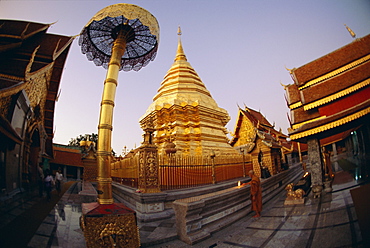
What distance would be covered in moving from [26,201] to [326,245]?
3.44 metres

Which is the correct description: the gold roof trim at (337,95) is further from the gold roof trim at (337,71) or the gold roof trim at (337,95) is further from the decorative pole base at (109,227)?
the decorative pole base at (109,227)

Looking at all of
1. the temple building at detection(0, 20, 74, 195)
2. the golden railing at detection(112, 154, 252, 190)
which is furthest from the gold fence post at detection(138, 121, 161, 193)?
the temple building at detection(0, 20, 74, 195)

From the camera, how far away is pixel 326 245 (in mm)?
2295

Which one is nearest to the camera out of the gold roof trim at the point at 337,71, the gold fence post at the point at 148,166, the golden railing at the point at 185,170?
the gold fence post at the point at 148,166

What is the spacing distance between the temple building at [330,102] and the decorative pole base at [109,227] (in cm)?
610

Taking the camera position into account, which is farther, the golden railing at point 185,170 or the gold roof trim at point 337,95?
the golden railing at point 185,170

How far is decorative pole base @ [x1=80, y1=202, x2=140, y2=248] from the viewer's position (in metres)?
2.15

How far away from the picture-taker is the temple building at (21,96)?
49.4 inches

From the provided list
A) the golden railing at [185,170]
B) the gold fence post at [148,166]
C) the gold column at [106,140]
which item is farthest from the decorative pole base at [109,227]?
the golden railing at [185,170]

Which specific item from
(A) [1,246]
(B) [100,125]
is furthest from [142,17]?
(A) [1,246]

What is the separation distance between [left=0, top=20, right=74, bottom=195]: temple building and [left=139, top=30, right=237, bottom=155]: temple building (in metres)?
8.26

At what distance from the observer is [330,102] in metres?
6.86

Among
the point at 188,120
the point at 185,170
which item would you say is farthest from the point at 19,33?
the point at 188,120

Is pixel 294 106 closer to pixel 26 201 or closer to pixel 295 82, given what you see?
pixel 295 82
